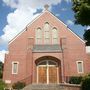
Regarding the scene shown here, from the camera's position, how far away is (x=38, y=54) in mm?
36000

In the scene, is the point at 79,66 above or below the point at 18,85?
above

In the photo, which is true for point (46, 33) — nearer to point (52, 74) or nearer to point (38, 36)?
point (38, 36)

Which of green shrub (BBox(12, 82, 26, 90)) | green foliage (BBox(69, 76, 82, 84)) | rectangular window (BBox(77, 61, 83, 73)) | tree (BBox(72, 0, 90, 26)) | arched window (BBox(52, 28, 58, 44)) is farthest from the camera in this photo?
arched window (BBox(52, 28, 58, 44))

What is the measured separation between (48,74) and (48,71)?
1.52 ft

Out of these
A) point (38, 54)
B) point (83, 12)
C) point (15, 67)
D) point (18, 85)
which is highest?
point (83, 12)

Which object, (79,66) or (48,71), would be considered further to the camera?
(48,71)

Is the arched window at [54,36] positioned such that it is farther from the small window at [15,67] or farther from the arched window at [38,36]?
the small window at [15,67]

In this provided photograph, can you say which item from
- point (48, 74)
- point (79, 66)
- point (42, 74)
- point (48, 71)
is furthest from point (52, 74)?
point (79, 66)

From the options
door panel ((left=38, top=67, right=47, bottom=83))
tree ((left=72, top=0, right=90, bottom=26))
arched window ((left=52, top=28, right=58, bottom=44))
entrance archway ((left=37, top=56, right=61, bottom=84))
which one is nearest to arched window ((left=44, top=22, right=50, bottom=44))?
arched window ((left=52, top=28, right=58, bottom=44))

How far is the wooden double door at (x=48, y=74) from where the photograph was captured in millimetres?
35844

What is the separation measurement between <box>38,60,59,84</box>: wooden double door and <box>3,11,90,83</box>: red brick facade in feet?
1.78

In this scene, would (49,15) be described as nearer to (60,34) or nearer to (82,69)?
(60,34)

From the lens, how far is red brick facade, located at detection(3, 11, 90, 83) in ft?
116

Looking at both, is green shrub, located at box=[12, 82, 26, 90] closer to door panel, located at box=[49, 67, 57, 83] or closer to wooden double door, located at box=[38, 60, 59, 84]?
wooden double door, located at box=[38, 60, 59, 84]
